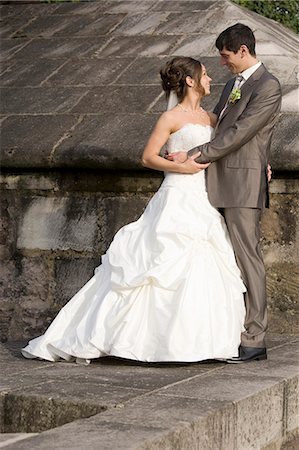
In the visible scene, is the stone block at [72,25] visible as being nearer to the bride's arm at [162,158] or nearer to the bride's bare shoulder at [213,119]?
the bride's bare shoulder at [213,119]

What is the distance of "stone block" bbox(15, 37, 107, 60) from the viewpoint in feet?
28.2

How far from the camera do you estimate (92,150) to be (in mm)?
7375

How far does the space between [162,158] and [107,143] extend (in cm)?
132

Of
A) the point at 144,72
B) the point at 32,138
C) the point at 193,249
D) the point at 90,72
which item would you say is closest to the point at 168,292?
the point at 193,249

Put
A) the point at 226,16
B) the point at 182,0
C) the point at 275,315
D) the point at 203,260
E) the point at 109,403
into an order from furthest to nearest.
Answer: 1. the point at 182,0
2. the point at 226,16
3. the point at 275,315
4. the point at 203,260
5. the point at 109,403

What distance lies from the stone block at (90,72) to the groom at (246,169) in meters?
2.13

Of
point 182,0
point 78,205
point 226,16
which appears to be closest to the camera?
point 78,205

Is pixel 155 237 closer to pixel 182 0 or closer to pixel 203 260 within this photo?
pixel 203 260

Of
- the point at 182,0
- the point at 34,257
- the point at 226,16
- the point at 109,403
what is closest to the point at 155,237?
the point at 109,403

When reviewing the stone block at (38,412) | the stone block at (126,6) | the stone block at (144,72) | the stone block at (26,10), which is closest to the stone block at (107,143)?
the stone block at (144,72)

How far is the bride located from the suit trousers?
0.06m

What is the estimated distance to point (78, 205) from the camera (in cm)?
769

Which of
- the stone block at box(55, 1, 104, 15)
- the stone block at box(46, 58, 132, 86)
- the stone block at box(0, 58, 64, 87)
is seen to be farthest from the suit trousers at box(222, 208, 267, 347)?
the stone block at box(55, 1, 104, 15)

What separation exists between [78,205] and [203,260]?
190cm
